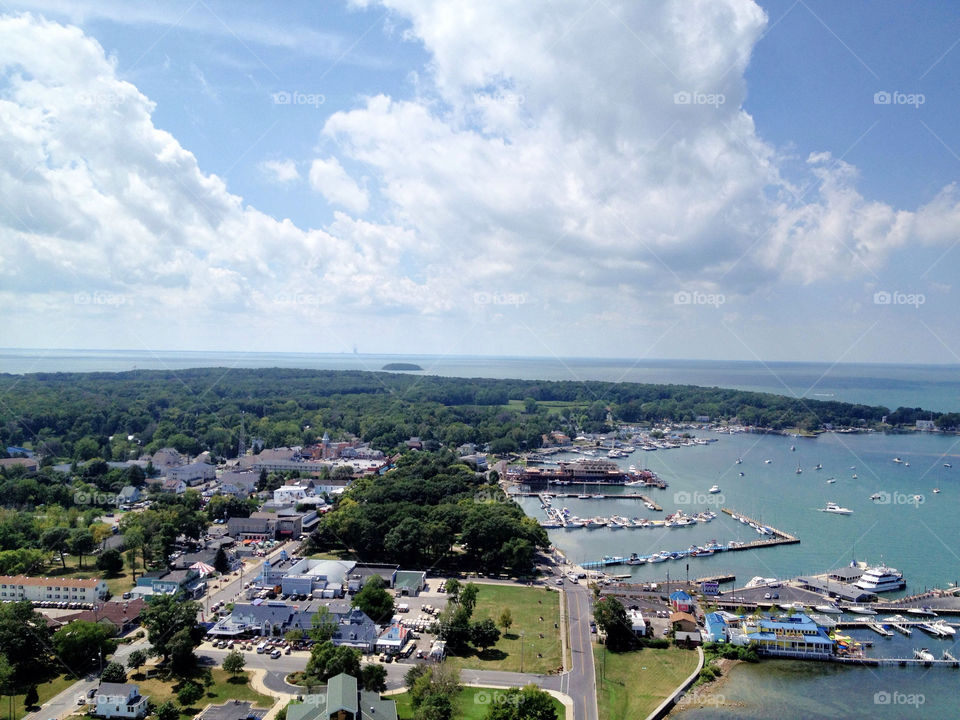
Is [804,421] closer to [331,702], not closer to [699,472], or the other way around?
[699,472]

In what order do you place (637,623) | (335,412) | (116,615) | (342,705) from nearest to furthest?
1. (342,705)
2. (116,615)
3. (637,623)
4. (335,412)

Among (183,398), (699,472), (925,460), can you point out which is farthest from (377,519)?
(183,398)

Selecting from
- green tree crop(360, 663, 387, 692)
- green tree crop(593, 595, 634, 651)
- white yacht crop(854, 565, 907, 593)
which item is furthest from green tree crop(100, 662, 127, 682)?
white yacht crop(854, 565, 907, 593)

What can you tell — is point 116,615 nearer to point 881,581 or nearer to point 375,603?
point 375,603

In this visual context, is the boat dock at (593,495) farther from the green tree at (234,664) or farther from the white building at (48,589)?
the green tree at (234,664)

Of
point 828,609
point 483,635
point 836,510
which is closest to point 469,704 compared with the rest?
point 483,635

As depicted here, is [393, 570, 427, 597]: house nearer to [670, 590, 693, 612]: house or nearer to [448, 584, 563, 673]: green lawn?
[448, 584, 563, 673]: green lawn
